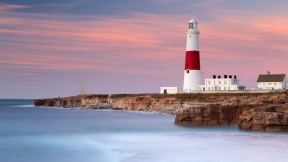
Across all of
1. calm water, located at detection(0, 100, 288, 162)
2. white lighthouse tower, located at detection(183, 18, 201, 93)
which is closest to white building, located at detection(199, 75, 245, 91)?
white lighthouse tower, located at detection(183, 18, 201, 93)

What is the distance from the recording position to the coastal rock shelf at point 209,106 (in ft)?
104

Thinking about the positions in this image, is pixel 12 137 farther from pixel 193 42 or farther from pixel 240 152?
pixel 193 42

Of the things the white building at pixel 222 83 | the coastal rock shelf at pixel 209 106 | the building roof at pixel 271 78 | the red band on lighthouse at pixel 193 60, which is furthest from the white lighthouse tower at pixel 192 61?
the building roof at pixel 271 78

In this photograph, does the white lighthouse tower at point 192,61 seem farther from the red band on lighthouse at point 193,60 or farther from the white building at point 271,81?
the white building at point 271,81

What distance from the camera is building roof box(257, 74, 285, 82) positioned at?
230 feet

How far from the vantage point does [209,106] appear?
1479 inches

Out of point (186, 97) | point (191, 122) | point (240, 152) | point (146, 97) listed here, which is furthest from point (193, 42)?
point (240, 152)

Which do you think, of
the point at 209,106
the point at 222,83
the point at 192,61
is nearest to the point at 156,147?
the point at 209,106

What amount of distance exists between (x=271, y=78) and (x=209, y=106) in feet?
120

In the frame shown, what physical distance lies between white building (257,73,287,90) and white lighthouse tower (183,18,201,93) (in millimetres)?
11838

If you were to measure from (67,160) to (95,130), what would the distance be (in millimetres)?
17967

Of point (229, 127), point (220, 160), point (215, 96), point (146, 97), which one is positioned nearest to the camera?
point (220, 160)

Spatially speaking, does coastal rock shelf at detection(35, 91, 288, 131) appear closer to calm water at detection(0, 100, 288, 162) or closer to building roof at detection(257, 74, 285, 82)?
Answer: calm water at detection(0, 100, 288, 162)

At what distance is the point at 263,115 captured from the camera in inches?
1235
